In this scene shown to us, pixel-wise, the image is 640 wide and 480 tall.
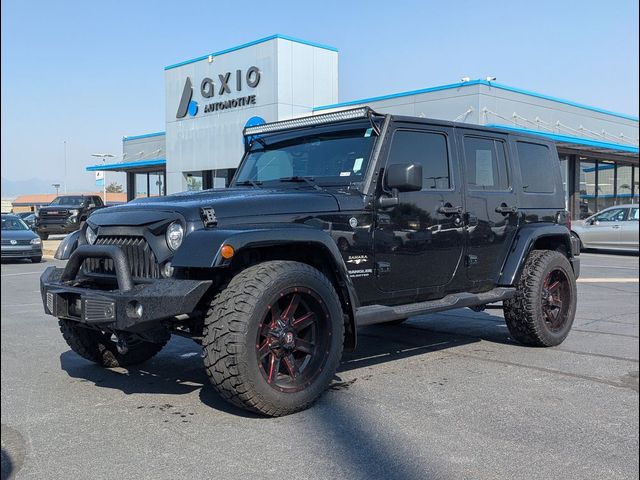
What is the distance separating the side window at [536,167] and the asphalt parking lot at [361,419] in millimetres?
1662

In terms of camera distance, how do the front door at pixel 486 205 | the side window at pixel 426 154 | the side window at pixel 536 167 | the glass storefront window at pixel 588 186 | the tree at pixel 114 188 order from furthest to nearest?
the tree at pixel 114 188
the glass storefront window at pixel 588 186
the side window at pixel 536 167
the front door at pixel 486 205
the side window at pixel 426 154

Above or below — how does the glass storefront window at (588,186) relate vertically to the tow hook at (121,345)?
above

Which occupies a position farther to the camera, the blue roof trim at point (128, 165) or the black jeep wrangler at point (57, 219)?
the blue roof trim at point (128, 165)

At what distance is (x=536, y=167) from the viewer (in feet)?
22.4

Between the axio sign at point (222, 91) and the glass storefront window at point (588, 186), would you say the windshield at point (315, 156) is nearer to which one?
the axio sign at point (222, 91)

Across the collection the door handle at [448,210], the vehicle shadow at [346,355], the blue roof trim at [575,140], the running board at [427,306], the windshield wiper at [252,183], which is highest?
the blue roof trim at [575,140]

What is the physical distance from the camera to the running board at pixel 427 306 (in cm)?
482

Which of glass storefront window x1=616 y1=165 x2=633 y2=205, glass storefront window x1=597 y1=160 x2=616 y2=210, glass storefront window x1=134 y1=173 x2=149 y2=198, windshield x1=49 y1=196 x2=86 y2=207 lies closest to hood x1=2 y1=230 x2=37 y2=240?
windshield x1=49 y1=196 x2=86 y2=207

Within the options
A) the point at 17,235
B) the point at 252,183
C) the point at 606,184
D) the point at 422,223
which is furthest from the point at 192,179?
the point at 422,223

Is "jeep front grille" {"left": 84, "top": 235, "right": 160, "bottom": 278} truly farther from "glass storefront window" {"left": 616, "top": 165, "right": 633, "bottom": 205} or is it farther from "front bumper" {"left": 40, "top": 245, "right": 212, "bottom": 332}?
"glass storefront window" {"left": 616, "top": 165, "right": 633, "bottom": 205}

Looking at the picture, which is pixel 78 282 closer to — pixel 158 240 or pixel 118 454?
pixel 158 240

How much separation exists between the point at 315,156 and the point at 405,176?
38.9 inches

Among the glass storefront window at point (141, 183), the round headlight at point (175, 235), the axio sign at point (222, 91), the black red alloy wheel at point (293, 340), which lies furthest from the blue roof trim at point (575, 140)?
the glass storefront window at point (141, 183)

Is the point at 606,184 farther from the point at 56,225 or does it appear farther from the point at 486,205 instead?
the point at 486,205
